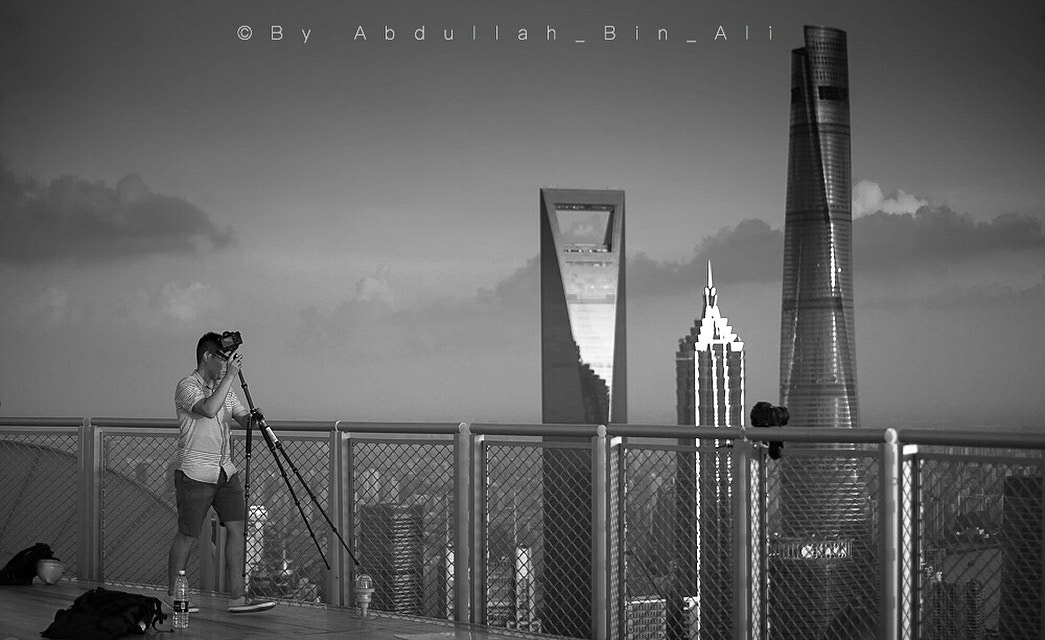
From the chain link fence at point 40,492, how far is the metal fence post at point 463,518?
2.70 m

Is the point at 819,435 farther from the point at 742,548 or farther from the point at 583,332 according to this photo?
the point at 583,332

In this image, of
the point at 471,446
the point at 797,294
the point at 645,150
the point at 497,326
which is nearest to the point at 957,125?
the point at 645,150

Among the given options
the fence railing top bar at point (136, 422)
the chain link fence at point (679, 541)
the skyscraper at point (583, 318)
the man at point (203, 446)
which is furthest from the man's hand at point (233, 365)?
the skyscraper at point (583, 318)

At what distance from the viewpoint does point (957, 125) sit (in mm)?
27688

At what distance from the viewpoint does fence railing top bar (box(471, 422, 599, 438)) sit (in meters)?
5.85

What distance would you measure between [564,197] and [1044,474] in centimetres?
2391

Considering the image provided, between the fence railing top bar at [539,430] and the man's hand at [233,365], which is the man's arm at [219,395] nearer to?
the man's hand at [233,365]

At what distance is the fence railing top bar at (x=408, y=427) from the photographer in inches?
252

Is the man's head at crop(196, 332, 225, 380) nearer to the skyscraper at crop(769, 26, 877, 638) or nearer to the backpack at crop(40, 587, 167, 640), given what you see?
the backpack at crop(40, 587, 167, 640)

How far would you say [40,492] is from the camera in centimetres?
822

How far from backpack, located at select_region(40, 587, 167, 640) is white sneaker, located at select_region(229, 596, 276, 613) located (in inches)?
20.0

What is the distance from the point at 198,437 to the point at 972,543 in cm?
338

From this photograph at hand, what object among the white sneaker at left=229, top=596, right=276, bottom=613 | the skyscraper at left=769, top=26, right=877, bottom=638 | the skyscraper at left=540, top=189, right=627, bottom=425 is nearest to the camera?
the white sneaker at left=229, top=596, right=276, bottom=613

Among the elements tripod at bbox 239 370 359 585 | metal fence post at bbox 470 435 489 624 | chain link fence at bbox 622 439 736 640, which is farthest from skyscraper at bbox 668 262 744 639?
tripod at bbox 239 370 359 585
